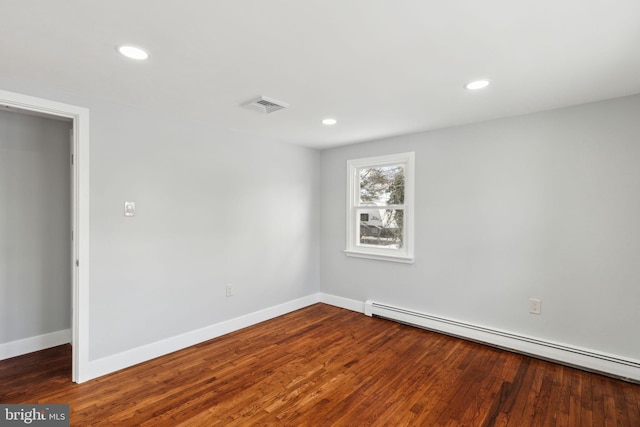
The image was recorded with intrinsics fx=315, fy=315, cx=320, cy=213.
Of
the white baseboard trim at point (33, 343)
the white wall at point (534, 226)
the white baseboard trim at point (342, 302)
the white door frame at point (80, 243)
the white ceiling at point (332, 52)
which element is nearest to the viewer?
the white ceiling at point (332, 52)

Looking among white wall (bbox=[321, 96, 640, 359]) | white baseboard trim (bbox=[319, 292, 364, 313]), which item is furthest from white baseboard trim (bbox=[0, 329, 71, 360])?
white wall (bbox=[321, 96, 640, 359])

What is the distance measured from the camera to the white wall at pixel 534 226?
2.56 m

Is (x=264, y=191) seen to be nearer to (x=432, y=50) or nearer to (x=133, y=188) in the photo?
(x=133, y=188)

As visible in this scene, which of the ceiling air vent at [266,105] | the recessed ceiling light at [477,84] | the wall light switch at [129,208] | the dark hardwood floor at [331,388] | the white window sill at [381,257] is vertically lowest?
the dark hardwood floor at [331,388]

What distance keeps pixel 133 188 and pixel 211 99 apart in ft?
3.47

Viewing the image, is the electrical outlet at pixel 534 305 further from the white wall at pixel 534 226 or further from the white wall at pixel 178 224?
the white wall at pixel 178 224

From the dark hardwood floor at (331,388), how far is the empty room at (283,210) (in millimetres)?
22

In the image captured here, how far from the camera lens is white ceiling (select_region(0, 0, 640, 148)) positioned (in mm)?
1455

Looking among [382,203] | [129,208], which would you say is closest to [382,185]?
[382,203]

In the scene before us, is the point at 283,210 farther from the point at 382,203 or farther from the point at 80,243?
the point at 80,243

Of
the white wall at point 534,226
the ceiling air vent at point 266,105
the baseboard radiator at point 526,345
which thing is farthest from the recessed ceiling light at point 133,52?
the baseboard radiator at point 526,345

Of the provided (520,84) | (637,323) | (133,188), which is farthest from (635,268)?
(133,188)

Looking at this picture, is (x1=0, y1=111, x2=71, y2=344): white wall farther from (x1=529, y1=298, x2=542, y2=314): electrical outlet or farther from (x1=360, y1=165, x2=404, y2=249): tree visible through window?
(x1=529, y1=298, x2=542, y2=314): electrical outlet

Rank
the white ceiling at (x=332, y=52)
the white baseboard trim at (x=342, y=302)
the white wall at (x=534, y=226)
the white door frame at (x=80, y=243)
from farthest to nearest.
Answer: the white baseboard trim at (x=342, y=302)
the white wall at (x=534, y=226)
the white door frame at (x=80, y=243)
the white ceiling at (x=332, y=52)
